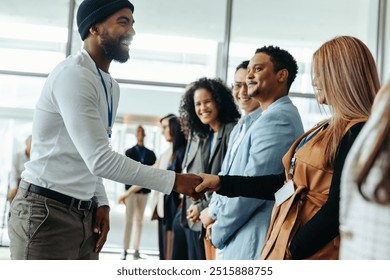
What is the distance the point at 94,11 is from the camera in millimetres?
1898

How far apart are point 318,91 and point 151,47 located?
2861 millimetres

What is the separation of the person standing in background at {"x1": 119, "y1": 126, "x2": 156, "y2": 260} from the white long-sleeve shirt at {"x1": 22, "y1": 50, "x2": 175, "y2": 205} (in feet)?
7.54

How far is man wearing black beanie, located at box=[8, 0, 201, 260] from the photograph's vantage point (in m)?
1.65

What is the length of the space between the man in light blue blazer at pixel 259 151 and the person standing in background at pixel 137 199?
198cm

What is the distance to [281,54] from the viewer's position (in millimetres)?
2271

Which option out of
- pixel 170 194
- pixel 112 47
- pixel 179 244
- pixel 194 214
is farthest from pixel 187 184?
pixel 170 194

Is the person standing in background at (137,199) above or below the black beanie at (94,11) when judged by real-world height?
below

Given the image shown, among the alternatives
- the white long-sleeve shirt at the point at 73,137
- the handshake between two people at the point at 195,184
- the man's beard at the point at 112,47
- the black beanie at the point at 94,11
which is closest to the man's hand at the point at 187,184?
the handshake between two people at the point at 195,184

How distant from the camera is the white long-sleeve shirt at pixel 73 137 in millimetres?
1646

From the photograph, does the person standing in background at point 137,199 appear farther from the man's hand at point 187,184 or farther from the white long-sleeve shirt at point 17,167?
the man's hand at point 187,184

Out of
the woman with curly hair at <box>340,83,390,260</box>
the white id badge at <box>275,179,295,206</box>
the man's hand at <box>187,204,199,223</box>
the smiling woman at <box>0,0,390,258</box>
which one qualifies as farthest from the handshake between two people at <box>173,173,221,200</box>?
the smiling woman at <box>0,0,390,258</box>

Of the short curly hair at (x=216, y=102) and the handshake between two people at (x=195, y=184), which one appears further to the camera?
the short curly hair at (x=216, y=102)

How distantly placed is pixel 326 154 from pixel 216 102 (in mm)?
1688

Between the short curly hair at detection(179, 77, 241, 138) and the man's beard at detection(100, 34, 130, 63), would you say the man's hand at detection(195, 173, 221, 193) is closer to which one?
the man's beard at detection(100, 34, 130, 63)
